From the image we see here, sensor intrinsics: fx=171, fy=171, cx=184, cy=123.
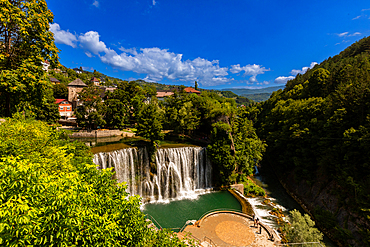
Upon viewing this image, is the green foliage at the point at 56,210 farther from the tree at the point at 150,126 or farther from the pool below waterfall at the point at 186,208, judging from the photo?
the tree at the point at 150,126

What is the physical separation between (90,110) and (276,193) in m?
38.9

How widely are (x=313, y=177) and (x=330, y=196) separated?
3.89m

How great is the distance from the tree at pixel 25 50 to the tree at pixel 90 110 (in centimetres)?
2541

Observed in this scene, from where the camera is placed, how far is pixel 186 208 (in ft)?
73.0

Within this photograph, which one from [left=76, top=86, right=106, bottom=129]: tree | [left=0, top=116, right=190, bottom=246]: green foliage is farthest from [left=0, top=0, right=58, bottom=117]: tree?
[left=76, top=86, right=106, bottom=129]: tree

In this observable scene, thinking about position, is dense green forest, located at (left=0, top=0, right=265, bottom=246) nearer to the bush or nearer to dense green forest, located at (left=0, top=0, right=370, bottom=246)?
dense green forest, located at (left=0, top=0, right=370, bottom=246)

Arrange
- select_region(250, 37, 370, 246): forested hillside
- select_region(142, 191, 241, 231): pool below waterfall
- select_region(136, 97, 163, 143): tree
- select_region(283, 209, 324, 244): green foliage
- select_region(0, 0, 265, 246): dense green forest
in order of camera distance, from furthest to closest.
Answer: select_region(136, 97, 163, 143): tree < select_region(142, 191, 241, 231): pool below waterfall < select_region(250, 37, 370, 246): forested hillside < select_region(283, 209, 324, 244): green foliage < select_region(0, 0, 265, 246): dense green forest

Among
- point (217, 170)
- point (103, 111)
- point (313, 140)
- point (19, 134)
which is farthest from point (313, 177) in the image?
point (103, 111)

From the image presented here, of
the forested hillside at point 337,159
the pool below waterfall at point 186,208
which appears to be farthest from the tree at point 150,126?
the forested hillside at point 337,159

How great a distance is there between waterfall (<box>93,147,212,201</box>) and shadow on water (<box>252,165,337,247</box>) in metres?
9.75

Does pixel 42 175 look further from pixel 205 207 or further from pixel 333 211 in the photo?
pixel 333 211

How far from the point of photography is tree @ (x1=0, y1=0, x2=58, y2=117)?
925 cm

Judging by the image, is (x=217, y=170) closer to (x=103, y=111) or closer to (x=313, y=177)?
(x=313, y=177)

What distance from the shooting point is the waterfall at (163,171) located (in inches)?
912
